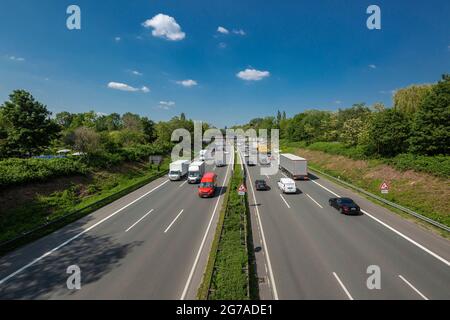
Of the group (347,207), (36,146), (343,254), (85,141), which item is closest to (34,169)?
(36,146)

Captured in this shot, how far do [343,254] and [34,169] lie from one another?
33.1 metres

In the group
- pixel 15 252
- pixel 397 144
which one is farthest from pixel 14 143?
pixel 397 144

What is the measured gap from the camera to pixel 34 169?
26.5 metres

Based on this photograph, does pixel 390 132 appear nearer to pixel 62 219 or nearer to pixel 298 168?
pixel 298 168

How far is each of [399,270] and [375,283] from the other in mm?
2439

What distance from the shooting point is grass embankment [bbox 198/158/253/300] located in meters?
10.1

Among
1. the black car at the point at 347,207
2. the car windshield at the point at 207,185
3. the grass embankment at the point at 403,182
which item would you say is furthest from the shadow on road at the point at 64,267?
the grass embankment at the point at 403,182

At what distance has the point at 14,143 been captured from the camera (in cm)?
3011

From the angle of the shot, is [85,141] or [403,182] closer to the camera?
[403,182]

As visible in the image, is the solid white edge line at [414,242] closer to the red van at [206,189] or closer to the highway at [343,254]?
the highway at [343,254]

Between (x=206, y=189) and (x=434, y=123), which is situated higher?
(x=434, y=123)

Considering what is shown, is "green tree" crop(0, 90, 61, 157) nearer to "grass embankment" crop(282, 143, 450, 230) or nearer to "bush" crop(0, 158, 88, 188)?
"bush" crop(0, 158, 88, 188)

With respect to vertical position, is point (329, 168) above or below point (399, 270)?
above
